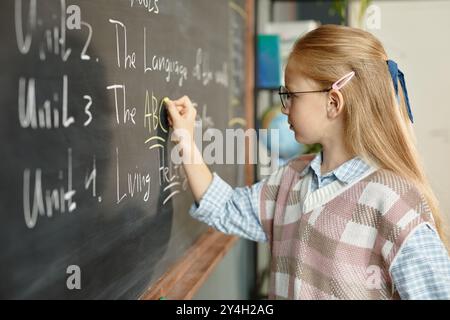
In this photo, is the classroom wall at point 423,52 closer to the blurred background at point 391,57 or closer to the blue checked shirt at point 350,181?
the blurred background at point 391,57

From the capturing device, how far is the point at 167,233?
1212 millimetres

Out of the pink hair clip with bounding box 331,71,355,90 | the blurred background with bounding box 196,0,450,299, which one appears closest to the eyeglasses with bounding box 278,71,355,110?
the pink hair clip with bounding box 331,71,355,90

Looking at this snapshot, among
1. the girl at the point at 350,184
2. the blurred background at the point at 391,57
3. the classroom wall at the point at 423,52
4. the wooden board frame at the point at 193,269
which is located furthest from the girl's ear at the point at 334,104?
the classroom wall at the point at 423,52

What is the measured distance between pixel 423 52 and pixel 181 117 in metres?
1.98

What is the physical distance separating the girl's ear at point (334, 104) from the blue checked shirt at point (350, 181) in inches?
4.1

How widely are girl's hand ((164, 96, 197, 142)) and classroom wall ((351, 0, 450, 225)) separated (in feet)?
4.85

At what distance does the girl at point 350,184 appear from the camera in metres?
0.95

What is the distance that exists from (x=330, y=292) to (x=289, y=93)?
0.42 meters

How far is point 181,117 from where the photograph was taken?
3.81ft

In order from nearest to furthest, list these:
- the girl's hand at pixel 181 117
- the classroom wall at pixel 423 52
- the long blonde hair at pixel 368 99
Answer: the long blonde hair at pixel 368 99
the girl's hand at pixel 181 117
the classroom wall at pixel 423 52

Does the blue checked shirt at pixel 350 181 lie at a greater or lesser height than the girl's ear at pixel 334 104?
lesser

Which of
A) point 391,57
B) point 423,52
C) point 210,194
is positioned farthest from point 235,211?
point 423,52

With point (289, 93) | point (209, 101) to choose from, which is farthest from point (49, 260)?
point (209, 101)

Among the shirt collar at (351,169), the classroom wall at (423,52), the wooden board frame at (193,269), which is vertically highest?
the classroom wall at (423,52)
